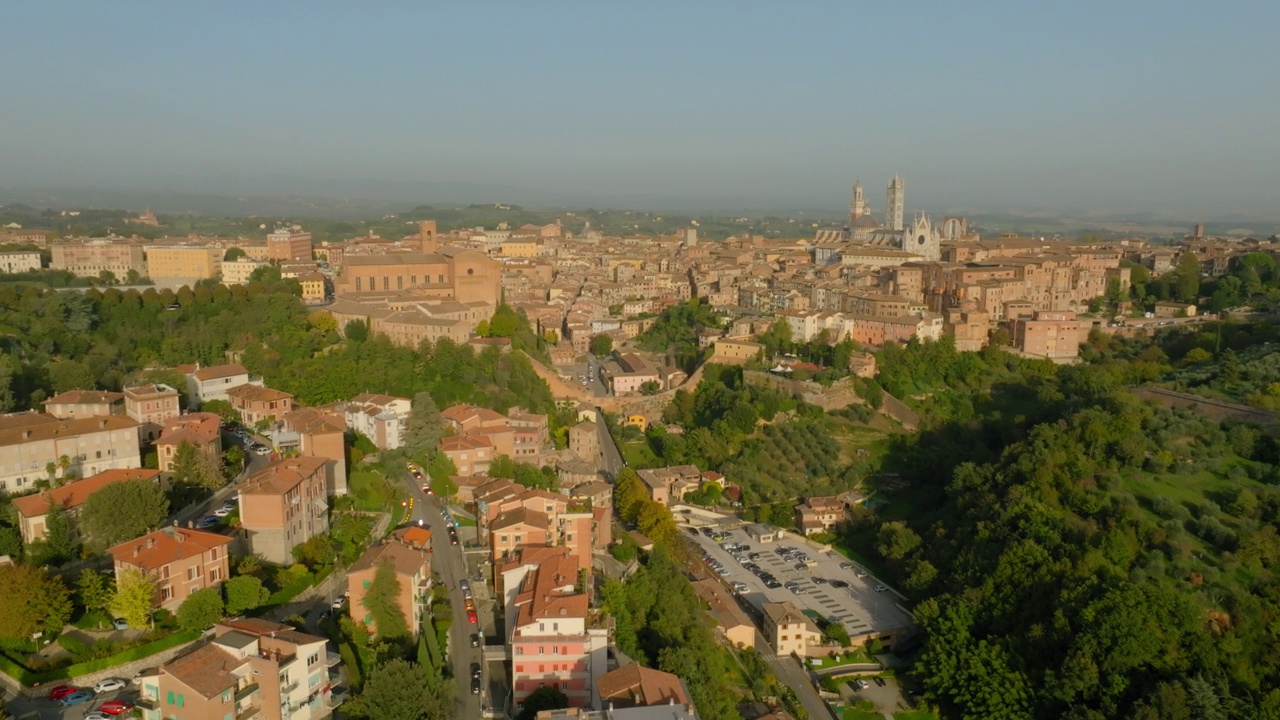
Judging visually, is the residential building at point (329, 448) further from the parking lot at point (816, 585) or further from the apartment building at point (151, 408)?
the parking lot at point (816, 585)

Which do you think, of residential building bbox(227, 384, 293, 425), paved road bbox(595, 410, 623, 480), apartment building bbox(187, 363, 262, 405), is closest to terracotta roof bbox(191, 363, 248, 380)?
apartment building bbox(187, 363, 262, 405)

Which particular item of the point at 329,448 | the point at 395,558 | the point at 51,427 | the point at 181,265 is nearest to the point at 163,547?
the point at 395,558

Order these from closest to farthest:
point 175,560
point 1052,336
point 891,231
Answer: point 175,560, point 1052,336, point 891,231

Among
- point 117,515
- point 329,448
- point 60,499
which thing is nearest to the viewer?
point 117,515

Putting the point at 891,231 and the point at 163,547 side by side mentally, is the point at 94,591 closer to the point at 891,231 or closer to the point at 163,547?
the point at 163,547

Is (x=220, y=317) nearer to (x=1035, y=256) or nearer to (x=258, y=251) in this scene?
(x=258, y=251)

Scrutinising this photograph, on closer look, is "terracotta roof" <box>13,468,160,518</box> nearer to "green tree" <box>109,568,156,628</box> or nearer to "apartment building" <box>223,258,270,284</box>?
"green tree" <box>109,568,156,628</box>
